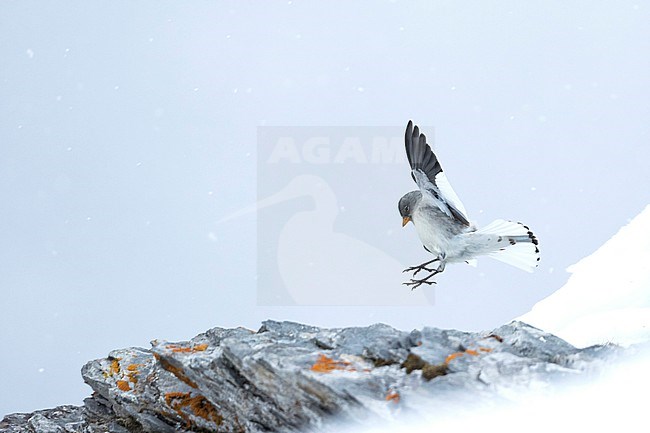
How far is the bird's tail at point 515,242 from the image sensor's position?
8.26 m

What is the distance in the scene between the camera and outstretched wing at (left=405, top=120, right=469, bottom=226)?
839 centimetres

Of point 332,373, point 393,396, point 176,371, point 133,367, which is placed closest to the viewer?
point 393,396

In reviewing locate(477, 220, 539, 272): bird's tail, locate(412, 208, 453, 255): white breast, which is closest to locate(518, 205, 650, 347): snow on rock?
locate(477, 220, 539, 272): bird's tail

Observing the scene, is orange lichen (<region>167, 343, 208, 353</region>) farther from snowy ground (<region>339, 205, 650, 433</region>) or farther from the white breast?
the white breast

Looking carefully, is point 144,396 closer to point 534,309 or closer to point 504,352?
point 504,352

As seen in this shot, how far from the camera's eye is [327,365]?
573 cm

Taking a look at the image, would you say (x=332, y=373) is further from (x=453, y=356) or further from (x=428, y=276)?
(x=428, y=276)

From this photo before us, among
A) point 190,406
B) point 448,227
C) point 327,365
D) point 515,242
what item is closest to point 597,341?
point 515,242

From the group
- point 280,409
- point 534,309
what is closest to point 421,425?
point 280,409

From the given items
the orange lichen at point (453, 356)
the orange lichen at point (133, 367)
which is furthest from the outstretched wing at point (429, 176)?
the orange lichen at point (133, 367)

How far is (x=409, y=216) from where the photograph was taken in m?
8.97

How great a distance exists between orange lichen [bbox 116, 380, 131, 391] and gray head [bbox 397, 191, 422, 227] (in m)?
4.32

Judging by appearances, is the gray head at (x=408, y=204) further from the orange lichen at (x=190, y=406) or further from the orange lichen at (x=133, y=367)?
the orange lichen at (x=133, y=367)

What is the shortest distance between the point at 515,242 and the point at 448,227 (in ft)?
2.91
